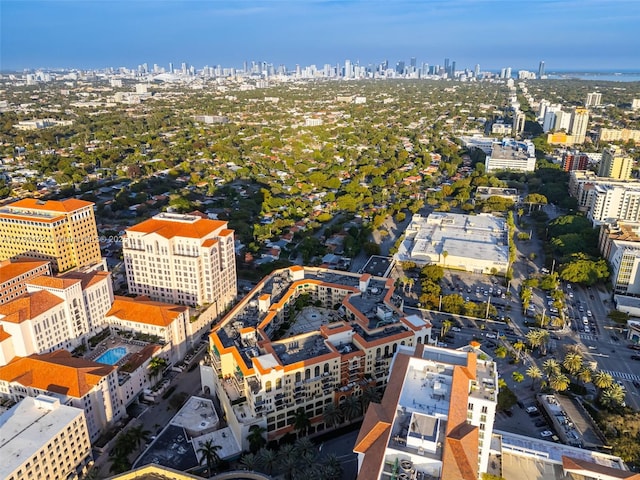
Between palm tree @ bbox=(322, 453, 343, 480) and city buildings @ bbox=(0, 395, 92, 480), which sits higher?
city buildings @ bbox=(0, 395, 92, 480)

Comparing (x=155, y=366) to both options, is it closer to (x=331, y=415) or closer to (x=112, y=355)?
(x=112, y=355)

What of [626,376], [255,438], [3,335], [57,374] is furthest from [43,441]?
[626,376]

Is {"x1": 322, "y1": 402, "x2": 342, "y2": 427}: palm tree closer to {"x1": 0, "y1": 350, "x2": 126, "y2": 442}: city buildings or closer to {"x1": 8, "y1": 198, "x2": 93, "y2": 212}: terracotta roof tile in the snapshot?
{"x1": 0, "y1": 350, "x2": 126, "y2": 442}: city buildings

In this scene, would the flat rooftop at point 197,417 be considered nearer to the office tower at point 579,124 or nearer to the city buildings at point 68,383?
the city buildings at point 68,383

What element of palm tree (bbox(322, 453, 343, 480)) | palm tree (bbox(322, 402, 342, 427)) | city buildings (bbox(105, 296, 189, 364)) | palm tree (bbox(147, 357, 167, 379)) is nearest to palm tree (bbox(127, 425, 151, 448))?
palm tree (bbox(147, 357, 167, 379))

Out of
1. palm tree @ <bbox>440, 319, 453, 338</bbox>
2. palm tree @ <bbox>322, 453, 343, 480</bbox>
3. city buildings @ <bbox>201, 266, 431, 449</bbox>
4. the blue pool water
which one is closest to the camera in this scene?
palm tree @ <bbox>322, 453, 343, 480</bbox>
